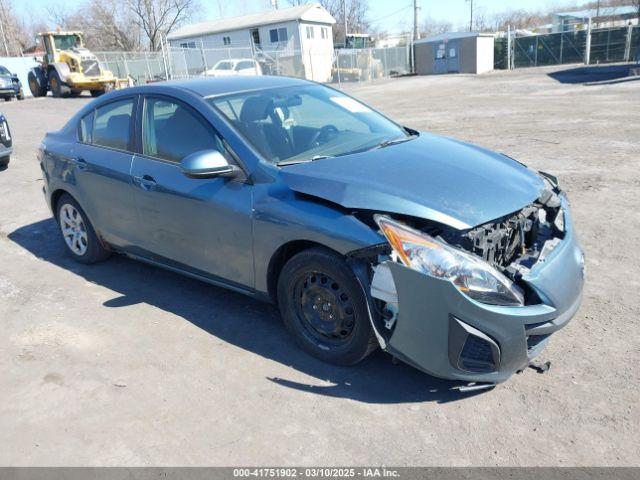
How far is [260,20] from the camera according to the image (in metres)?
42.4

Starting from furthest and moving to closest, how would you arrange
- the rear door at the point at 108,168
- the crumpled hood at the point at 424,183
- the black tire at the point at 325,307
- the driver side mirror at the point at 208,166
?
the rear door at the point at 108,168 → the driver side mirror at the point at 208,166 → the black tire at the point at 325,307 → the crumpled hood at the point at 424,183

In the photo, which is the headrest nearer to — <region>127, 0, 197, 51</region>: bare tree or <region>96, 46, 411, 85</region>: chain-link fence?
<region>96, 46, 411, 85</region>: chain-link fence

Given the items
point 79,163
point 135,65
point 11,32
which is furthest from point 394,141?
point 11,32

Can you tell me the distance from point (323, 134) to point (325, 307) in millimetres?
1396

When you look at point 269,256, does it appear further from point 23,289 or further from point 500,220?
point 23,289

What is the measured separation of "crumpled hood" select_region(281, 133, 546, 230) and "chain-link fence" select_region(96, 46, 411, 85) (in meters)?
26.7

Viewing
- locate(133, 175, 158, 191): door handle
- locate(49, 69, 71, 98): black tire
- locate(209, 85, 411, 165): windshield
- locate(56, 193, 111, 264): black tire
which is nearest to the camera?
locate(209, 85, 411, 165): windshield

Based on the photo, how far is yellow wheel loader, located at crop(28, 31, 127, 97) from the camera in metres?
26.3

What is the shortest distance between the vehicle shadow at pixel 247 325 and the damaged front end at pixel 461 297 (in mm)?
337

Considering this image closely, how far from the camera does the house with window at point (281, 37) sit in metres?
34.7

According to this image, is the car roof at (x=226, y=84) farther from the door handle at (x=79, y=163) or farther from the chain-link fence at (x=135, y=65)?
the chain-link fence at (x=135, y=65)

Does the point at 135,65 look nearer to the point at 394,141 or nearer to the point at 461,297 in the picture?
the point at 394,141

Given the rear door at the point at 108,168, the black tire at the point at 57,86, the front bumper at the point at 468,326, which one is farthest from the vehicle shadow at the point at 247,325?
the black tire at the point at 57,86

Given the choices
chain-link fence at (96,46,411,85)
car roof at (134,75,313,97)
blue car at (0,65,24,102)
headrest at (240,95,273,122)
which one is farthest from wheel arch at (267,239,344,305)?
blue car at (0,65,24,102)
